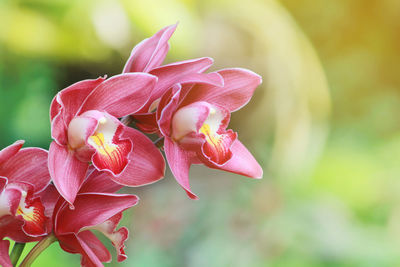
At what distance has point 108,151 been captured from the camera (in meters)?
0.39

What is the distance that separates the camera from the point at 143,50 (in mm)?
435

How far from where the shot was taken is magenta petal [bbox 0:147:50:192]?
1.32ft

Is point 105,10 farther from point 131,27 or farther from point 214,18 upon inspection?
point 214,18

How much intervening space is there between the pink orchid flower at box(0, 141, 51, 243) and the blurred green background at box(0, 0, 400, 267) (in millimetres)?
1252

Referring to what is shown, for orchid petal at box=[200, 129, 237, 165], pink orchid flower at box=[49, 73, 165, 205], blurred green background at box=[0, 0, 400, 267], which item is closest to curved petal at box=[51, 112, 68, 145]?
pink orchid flower at box=[49, 73, 165, 205]

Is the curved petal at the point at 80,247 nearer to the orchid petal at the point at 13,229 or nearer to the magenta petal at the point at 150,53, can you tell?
the orchid petal at the point at 13,229

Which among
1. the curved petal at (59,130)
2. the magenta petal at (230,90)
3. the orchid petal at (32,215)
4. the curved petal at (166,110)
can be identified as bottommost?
the orchid petal at (32,215)

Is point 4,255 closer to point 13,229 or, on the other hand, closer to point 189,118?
point 13,229

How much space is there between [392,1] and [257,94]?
3.18 ft

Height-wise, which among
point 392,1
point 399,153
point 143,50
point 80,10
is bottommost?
point 80,10

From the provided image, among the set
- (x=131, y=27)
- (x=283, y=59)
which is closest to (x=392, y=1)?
(x=283, y=59)

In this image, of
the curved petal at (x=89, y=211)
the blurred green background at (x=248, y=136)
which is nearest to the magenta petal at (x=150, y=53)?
the curved petal at (x=89, y=211)

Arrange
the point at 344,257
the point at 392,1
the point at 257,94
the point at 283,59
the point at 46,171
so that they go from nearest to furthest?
the point at 46,171, the point at 344,257, the point at 283,59, the point at 257,94, the point at 392,1

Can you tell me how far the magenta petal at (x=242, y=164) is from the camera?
1.42 ft
